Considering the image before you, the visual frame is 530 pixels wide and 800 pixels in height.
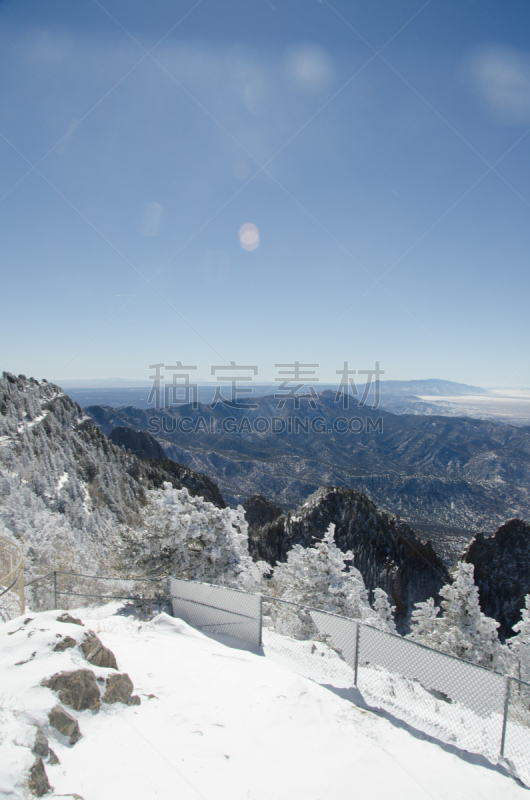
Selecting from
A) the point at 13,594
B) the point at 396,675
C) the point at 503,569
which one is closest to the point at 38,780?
the point at 396,675

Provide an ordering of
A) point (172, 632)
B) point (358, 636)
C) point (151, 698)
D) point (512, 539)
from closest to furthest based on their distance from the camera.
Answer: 1. point (151, 698)
2. point (358, 636)
3. point (172, 632)
4. point (512, 539)

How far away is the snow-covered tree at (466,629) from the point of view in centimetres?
2239

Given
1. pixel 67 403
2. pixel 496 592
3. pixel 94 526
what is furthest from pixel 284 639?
pixel 67 403

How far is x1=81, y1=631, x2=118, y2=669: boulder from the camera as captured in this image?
6.63 meters

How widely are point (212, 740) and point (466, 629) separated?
23.6m

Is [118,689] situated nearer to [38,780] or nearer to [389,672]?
[38,780]

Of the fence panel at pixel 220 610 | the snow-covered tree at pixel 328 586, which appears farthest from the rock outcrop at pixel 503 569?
the fence panel at pixel 220 610

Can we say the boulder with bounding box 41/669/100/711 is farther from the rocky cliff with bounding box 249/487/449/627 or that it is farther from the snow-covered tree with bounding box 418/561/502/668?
the rocky cliff with bounding box 249/487/449/627

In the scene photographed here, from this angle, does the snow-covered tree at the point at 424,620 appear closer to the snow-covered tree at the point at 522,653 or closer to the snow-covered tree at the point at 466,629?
the snow-covered tree at the point at 466,629

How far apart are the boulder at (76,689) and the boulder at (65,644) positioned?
27.6 inches

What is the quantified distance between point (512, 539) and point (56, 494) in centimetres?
7288

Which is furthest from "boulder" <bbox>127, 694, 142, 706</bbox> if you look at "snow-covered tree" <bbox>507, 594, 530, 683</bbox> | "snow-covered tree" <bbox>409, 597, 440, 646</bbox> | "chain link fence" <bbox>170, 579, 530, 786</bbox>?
"snow-covered tree" <bbox>409, 597, 440, 646</bbox>

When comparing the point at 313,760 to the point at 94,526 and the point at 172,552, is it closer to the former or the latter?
the point at 172,552

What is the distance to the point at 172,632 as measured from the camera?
32.0ft
